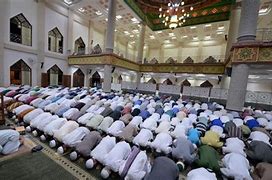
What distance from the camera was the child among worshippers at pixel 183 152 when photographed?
2.80 meters

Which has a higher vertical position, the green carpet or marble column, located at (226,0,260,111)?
marble column, located at (226,0,260,111)

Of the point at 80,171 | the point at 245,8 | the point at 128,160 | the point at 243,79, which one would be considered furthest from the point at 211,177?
the point at 245,8

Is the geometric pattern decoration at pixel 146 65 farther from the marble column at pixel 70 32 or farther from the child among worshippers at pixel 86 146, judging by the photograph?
the child among worshippers at pixel 86 146

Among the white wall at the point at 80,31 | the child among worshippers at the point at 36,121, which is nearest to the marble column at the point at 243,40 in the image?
the child among worshippers at the point at 36,121

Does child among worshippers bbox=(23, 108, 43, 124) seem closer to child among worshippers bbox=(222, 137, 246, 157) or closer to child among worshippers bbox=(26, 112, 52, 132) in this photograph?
child among worshippers bbox=(26, 112, 52, 132)

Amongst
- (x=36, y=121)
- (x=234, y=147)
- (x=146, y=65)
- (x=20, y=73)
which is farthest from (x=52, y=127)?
(x=146, y=65)

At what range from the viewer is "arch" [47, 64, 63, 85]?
12500 mm

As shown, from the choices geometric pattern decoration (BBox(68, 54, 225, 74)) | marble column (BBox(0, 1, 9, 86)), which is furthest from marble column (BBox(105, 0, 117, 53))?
marble column (BBox(0, 1, 9, 86))

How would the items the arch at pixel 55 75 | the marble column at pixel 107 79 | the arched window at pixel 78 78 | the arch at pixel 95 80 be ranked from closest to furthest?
the marble column at pixel 107 79 < the arch at pixel 55 75 < the arched window at pixel 78 78 < the arch at pixel 95 80

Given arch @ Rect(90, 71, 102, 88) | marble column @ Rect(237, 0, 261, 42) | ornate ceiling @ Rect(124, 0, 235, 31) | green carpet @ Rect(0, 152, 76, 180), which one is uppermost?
ornate ceiling @ Rect(124, 0, 235, 31)

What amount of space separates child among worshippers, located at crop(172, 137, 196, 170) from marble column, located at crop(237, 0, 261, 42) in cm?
533

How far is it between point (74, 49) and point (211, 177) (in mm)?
14917

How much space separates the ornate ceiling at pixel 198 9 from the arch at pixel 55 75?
7.82 m

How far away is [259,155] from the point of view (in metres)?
2.86
